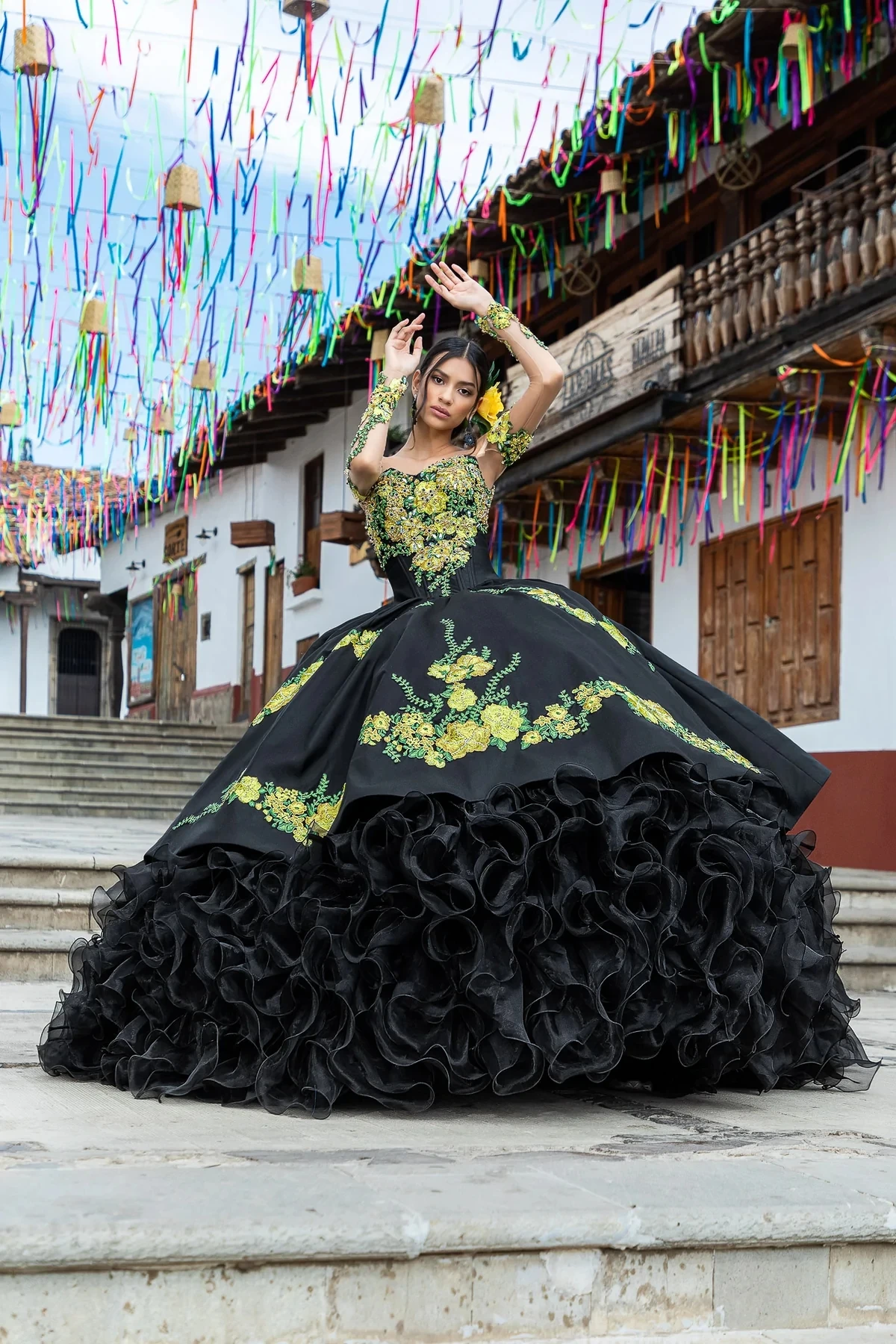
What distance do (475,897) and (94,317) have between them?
29.8ft

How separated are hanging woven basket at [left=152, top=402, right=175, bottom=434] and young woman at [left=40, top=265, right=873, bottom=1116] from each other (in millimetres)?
13236

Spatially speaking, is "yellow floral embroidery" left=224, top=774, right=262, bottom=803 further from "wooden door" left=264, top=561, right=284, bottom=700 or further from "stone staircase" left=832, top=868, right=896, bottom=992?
"wooden door" left=264, top=561, right=284, bottom=700

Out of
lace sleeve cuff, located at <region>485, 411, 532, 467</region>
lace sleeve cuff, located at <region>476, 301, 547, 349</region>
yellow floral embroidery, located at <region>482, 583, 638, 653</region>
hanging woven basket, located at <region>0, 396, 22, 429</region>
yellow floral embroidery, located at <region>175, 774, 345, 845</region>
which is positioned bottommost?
yellow floral embroidery, located at <region>175, 774, 345, 845</region>

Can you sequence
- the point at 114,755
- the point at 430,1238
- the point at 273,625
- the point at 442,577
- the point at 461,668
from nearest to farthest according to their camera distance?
the point at 430,1238 < the point at 461,668 < the point at 442,577 < the point at 114,755 < the point at 273,625

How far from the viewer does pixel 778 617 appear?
11.1 m

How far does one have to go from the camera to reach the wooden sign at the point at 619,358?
36.3ft

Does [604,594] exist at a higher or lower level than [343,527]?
lower

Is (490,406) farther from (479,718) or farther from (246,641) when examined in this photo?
(246,641)

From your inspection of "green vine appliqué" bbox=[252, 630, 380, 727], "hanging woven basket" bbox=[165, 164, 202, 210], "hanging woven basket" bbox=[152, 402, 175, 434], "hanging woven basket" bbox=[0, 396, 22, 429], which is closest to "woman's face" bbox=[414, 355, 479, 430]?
"green vine appliqué" bbox=[252, 630, 380, 727]

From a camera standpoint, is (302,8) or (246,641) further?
(246,641)

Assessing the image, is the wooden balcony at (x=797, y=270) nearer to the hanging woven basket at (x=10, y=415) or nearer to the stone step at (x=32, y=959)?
the stone step at (x=32, y=959)

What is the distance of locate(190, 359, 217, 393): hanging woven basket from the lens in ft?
47.4

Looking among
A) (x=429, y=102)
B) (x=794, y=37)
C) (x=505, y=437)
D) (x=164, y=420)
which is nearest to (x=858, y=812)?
(x=794, y=37)

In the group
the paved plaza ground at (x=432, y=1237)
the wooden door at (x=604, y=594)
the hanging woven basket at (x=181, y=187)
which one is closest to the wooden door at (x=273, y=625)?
the wooden door at (x=604, y=594)
